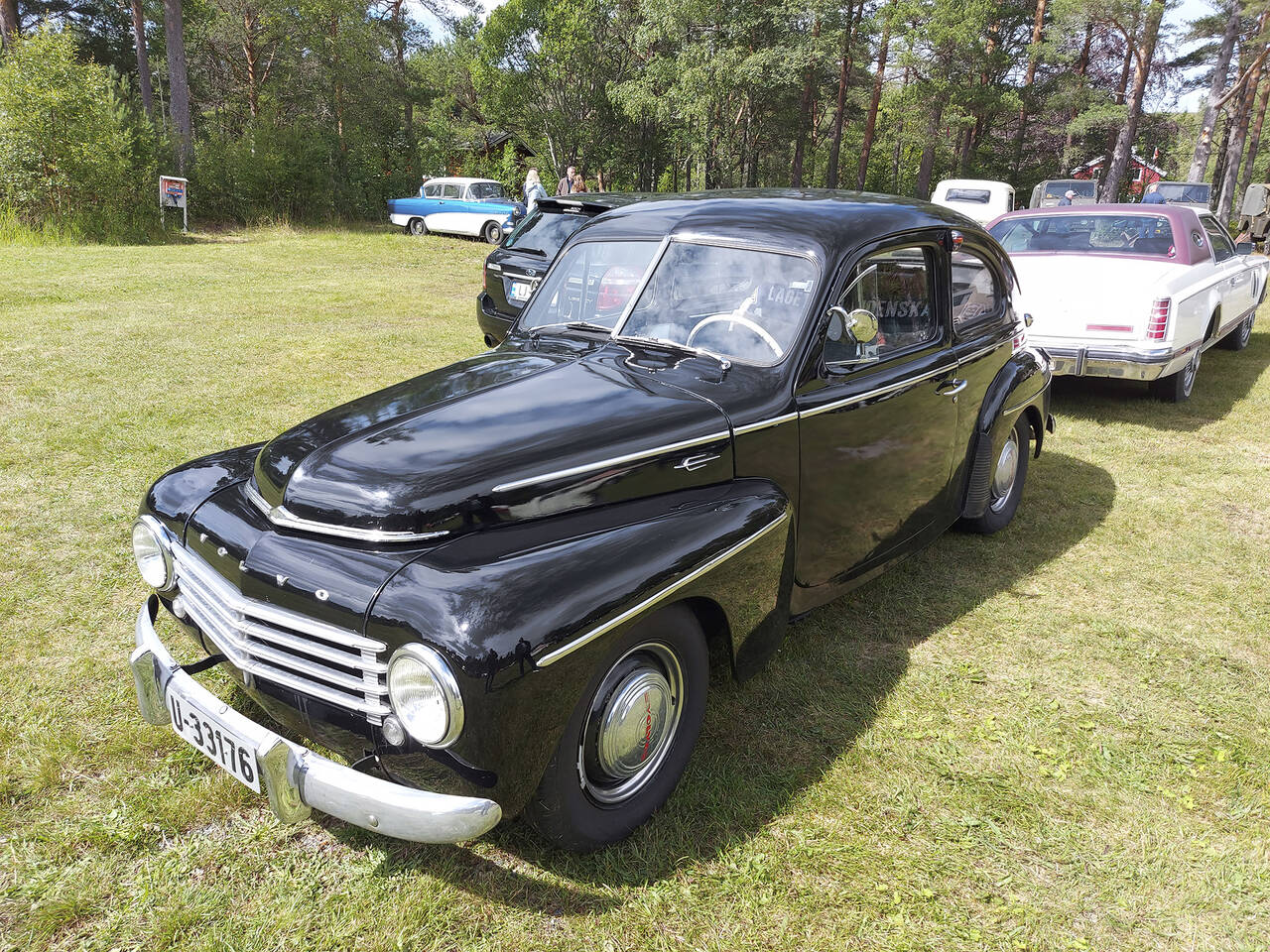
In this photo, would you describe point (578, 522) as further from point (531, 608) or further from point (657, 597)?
point (531, 608)

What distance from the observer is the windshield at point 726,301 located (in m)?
3.16

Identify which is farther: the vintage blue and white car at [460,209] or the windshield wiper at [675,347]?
the vintage blue and white car at [460,209]

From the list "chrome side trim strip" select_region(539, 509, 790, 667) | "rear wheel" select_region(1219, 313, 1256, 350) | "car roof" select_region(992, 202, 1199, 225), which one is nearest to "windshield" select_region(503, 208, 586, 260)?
"car roof" select_region(992, 202, 1199, 225)

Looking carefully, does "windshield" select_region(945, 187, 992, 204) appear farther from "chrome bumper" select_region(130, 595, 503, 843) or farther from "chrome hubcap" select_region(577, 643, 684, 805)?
"chrome bumper" select_region(130, 595, 503, 843)

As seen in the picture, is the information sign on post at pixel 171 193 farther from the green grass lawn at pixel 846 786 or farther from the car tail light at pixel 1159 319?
the car tail light at pixel 1159 319

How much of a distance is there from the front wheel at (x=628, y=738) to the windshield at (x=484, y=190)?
2067 centimetres

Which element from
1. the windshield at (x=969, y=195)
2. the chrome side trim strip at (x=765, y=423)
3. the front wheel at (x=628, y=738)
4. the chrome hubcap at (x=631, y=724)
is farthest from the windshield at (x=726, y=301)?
the windshield at (x=969, y=195)

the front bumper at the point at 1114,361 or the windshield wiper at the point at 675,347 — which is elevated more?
the windshield wiper at the point at 675,347

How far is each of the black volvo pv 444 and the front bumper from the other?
3.35 meters

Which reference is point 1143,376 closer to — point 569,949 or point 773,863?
point 773,863

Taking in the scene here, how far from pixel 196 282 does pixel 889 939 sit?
14.0 m

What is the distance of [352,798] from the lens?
2.01 meters

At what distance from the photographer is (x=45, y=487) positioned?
523 centimetres

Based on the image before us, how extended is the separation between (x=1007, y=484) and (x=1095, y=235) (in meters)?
4.07
